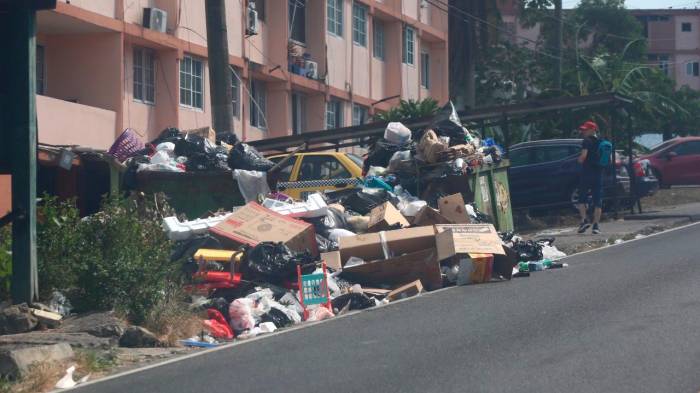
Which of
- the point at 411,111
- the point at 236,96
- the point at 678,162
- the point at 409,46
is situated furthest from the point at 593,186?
the point at 409,46

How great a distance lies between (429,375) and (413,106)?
20685 millimetres

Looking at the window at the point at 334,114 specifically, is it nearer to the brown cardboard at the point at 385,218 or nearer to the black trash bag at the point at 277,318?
the brown cardboard at the point at 385,218

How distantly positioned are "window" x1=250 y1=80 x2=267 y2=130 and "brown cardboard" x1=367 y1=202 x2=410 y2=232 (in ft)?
42.7

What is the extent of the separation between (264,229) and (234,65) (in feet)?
42.0

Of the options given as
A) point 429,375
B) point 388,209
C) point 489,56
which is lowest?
point 429,375

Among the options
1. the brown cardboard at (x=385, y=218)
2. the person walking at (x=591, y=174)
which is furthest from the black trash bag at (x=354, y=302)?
the person walking at (x=591, y=174)

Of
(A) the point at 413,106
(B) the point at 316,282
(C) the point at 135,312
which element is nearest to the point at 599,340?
(B) the point at 316,282

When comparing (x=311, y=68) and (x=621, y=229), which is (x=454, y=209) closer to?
(x=621, y=229)

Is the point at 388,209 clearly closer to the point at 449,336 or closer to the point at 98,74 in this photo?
the point at 449,336

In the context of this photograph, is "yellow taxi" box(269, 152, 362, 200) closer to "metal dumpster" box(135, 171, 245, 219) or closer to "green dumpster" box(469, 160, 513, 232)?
"green dumpster" box(469, 160, 513, 232)

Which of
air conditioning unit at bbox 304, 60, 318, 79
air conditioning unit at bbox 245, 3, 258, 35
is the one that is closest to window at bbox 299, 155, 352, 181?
air conditioning unit at bbox 245, 3, 258, 35

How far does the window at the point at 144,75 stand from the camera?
23828mm

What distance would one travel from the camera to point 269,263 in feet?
42.2

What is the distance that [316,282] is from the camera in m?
12.2
